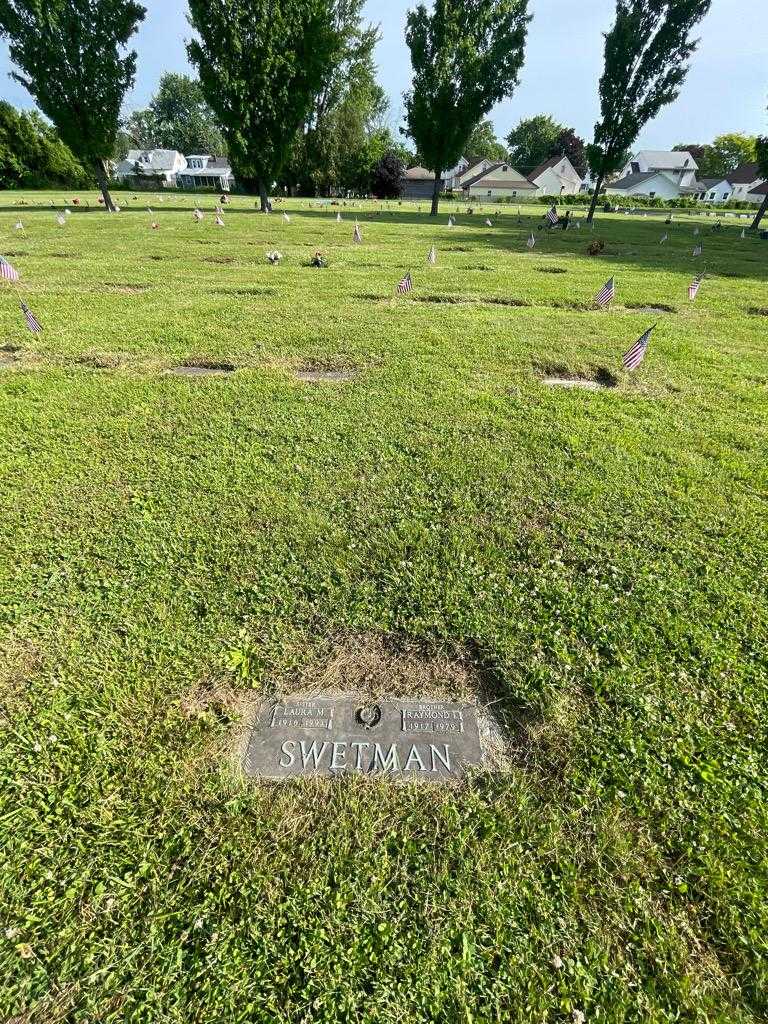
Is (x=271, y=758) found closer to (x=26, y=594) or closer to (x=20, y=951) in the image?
(x=20, y=951)

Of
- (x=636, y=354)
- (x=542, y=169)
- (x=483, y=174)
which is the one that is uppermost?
(x=636, y=354)

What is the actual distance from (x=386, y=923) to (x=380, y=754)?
564 mm

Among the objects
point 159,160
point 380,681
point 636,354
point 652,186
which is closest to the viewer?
point 380,681

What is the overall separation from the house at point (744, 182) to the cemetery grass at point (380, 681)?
97277 millimetres

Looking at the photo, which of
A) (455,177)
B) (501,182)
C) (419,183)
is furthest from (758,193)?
(419,183)

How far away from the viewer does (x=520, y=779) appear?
1962 mm

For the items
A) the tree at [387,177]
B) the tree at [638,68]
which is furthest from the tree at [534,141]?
the tree at [638,68]

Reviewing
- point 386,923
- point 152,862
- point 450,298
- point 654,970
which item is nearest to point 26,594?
point 152,862

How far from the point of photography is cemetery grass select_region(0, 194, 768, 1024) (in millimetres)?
1494

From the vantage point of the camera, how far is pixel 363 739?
2.09 m

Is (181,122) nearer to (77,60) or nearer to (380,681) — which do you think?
(77,60)

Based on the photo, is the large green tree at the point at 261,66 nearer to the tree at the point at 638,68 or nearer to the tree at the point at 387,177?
the tree at the point at 638,68

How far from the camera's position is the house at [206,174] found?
73500 millimetres

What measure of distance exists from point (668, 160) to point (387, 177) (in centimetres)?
6514
